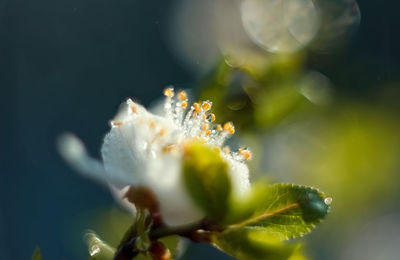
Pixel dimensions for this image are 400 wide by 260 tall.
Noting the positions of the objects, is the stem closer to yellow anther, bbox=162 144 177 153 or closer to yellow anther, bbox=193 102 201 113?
yellow anther, bbox=162 144 177 153

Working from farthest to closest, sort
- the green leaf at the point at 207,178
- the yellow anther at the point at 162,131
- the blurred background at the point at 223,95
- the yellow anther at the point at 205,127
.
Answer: the blurred background at the point at 223,95
the yellow anther at the point at 205,127
the yellow anther at the point at 162,131
the green leaf at the point at 207,178

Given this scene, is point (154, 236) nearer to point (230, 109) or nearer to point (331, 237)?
point (230, 109)

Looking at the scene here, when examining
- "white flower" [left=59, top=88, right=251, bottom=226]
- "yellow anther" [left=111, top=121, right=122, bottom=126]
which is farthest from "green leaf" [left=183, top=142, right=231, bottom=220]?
"yellow anther" [left=111, top=121, right=122, bottom=126]

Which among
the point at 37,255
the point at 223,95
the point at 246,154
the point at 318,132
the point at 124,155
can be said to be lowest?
the point at 37,255

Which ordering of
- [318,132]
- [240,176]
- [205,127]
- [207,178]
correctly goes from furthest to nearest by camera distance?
[318,132], [205,127], [240,176], [207,178]

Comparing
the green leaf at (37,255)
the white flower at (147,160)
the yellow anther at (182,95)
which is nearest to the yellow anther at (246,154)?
the white flower at (147,160)

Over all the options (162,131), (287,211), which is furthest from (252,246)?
(162,131)

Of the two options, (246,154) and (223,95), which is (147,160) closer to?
(246,154)

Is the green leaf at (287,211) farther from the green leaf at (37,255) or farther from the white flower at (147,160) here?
the green leaf at (37,255)
